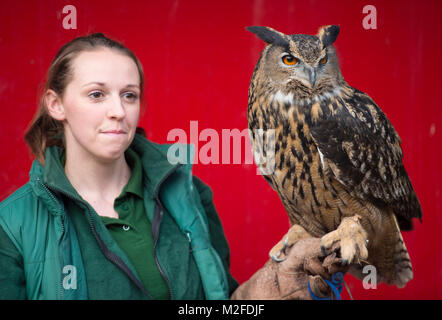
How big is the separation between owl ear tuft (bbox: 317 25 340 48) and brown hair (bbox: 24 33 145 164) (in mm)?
A: 462

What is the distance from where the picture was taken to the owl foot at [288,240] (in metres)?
1.17

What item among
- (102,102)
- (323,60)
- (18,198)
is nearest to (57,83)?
(102,102)

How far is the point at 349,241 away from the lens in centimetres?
99

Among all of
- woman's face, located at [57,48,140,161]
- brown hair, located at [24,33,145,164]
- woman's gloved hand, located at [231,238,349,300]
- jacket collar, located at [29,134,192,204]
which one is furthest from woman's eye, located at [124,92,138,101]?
woman's gloved hand, located at [231,238,349,300]

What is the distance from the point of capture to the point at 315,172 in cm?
104

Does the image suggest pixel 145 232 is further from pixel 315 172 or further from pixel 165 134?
pixel 165 134

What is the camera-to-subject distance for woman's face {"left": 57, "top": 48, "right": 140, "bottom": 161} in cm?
93

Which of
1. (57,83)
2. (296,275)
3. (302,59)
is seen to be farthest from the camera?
(296,275)

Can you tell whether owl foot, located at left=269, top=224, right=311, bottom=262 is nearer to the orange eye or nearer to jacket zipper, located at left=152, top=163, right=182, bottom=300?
jacket zipper, located at left=152, top=163, right=182, bottom=300

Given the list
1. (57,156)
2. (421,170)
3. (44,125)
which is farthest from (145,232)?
(421,170)

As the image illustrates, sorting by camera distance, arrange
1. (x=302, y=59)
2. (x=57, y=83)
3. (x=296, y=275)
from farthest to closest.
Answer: (x=296, y=275) < (x=57, y=83) < (x=302, y=59)

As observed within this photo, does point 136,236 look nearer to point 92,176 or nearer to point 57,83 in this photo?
point 92,176

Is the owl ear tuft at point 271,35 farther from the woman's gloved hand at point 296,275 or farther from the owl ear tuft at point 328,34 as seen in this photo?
the woman's gloved hand at point 296,275

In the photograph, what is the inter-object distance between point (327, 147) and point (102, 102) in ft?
1.75
